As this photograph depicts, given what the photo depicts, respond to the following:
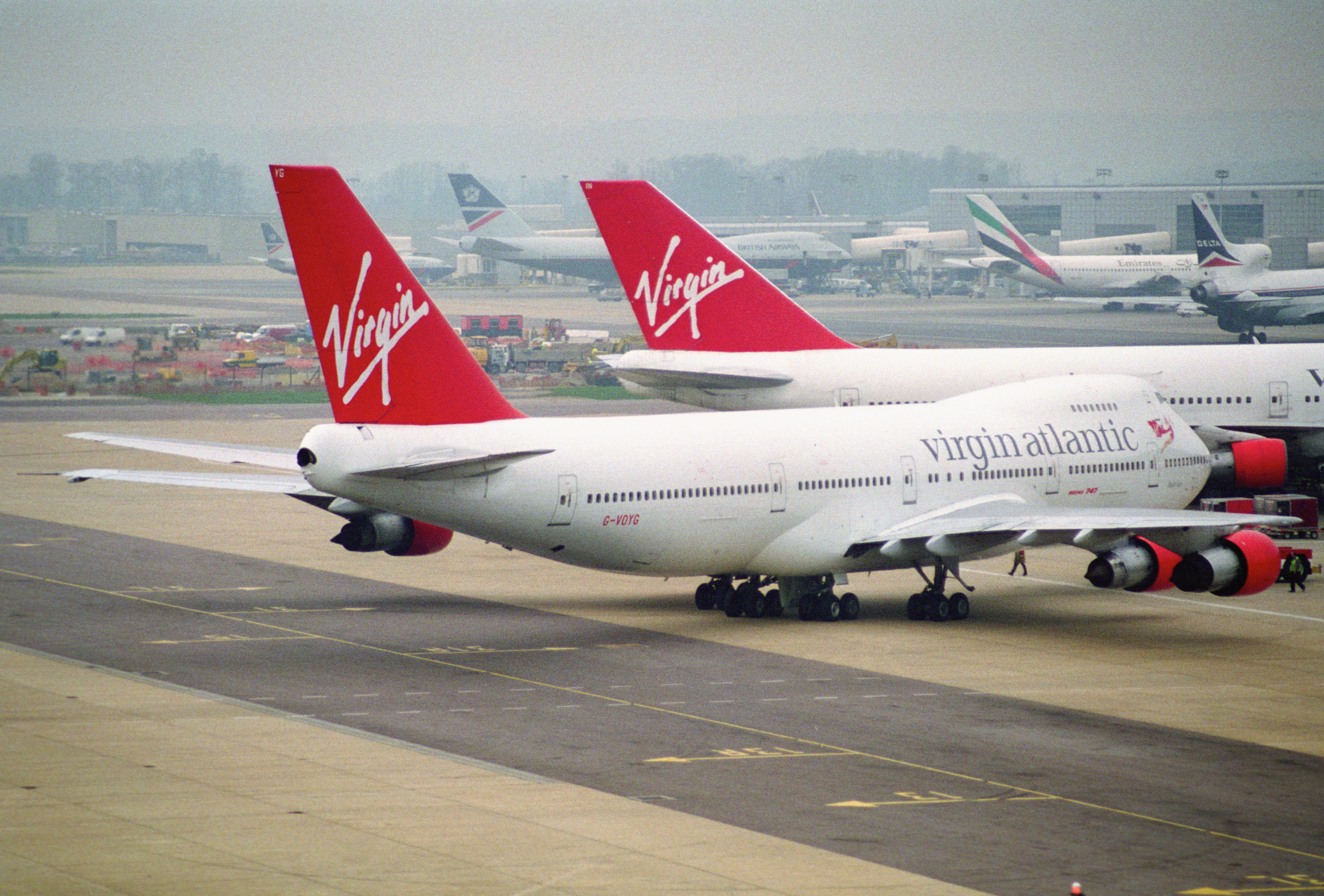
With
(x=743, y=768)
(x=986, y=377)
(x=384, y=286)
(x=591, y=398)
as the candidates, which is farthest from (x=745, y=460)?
(x=591, y=398)

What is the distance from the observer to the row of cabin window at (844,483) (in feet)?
132

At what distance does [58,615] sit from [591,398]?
62682 mm

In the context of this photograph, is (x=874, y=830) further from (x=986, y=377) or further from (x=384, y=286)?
(x=986, y=377)

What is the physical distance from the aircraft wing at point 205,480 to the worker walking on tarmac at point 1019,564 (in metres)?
19.3

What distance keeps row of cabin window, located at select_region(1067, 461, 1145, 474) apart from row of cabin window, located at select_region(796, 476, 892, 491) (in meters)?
5.98

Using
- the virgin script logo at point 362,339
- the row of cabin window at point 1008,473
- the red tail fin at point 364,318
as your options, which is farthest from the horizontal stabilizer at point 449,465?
the row of cabin window at point 1008,473

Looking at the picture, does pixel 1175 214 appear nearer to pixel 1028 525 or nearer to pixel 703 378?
pixel 703 378

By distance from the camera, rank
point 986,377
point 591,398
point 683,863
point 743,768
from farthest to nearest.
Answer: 1. point 591,398
2. point 986,377
3. point 743,768
4. point 683,863

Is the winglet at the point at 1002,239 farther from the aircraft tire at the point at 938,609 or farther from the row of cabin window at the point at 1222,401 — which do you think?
the aircraft tire at the point at 938,609

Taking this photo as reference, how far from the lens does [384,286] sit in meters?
35.3

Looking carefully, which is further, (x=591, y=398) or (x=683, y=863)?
(x=591, y=398)

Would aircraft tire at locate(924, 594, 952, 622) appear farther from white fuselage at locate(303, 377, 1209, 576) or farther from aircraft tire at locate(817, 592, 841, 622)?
aircraft tire at locate(817, 592, 841, 622)

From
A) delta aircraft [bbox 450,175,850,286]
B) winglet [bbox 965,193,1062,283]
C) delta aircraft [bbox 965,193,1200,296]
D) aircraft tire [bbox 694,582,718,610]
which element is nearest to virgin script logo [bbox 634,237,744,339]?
aircraft tire [bbox 694,582,718,610]

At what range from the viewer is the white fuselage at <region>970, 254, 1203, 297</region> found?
14800 centimetres
